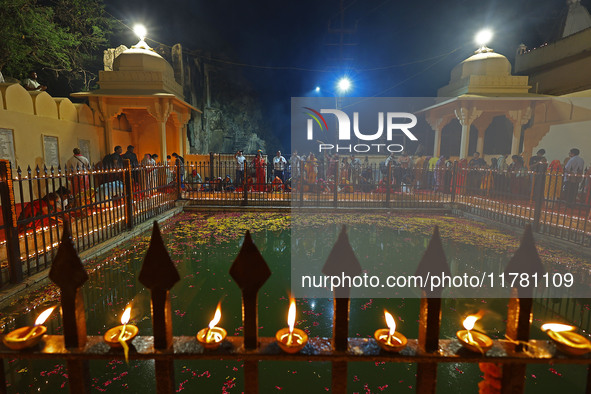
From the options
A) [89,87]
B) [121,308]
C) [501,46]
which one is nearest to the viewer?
[121,308]

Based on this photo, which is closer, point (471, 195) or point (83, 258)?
point (83, 258)

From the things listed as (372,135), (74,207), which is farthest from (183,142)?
(372,135)

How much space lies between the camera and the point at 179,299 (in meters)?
3.54

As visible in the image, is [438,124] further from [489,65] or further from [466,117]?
[489,65]

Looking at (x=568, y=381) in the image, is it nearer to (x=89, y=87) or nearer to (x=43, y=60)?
(x=43, y=60)

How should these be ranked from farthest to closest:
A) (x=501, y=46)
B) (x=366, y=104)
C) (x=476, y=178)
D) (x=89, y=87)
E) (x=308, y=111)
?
(x=308, y=111)
(x=366, y=104)
(x=501, y=46)
(x=89, y=87)
(x=476, y=178)

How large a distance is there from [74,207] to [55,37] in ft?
41.4

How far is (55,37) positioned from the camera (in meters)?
12.6

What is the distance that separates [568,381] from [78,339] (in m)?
3.33

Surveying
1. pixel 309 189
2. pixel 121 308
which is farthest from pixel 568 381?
pixel 309 189

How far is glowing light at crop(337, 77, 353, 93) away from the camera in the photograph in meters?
23.1

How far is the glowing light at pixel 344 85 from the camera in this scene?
23125 millimetres

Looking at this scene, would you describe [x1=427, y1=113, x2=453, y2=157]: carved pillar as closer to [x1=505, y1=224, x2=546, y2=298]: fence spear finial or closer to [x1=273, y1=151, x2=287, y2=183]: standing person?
[x1=273, y1=151, x2=287, y2=183]: standing person

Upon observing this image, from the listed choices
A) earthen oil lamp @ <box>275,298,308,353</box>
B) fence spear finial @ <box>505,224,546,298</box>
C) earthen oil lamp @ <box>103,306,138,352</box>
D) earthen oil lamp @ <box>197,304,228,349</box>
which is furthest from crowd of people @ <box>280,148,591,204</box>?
earthen oil lamp @ <box>103,306,138,352</box>
